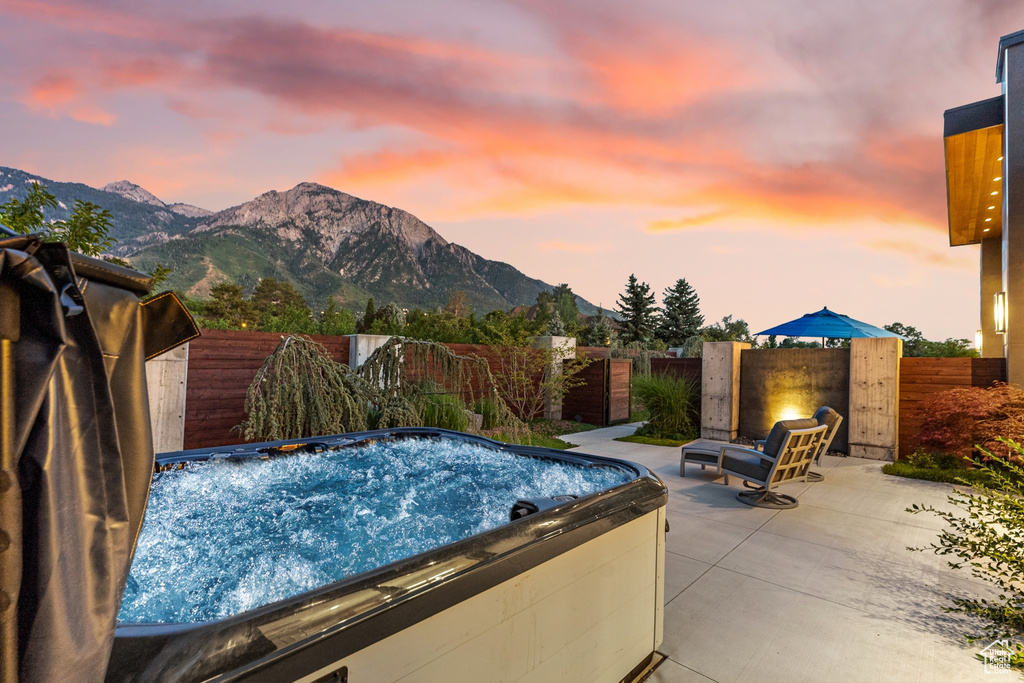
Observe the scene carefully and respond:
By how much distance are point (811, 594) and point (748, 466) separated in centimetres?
190

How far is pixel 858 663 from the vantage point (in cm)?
208

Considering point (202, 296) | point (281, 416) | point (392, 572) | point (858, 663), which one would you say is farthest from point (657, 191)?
point (202, 296)

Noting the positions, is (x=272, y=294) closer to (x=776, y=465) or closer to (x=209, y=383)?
(x=209, y=383)

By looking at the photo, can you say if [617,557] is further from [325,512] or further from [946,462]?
[946,462]

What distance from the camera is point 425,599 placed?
45.6 inches

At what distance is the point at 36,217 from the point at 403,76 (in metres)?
8.05

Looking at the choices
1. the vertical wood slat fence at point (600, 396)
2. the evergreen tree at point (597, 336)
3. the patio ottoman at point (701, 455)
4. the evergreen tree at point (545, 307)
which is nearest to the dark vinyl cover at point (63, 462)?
the patio ottoman at point (701, 455)

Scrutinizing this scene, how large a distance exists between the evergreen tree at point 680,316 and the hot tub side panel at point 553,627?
94.4 feet

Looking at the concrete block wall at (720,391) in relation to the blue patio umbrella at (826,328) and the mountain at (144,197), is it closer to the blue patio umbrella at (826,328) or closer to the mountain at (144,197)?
the blue patio umbrella at (826,328)

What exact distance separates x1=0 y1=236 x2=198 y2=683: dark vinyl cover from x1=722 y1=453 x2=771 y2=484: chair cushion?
4725mm

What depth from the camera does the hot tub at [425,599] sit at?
918 millimetres

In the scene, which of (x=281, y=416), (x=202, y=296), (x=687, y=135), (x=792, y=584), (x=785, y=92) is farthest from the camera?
(x=202, y=296)

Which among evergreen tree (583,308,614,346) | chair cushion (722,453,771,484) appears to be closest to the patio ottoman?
chair cushion (722,453,771,484)

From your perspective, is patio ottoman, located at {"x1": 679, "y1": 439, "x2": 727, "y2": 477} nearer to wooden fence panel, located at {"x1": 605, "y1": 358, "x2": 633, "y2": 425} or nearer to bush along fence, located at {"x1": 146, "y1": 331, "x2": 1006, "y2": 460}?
bush along fence, located at {"x1": 146, "y1": 331, "x2": 1006, "y2": 460}
